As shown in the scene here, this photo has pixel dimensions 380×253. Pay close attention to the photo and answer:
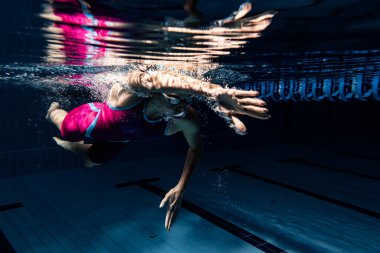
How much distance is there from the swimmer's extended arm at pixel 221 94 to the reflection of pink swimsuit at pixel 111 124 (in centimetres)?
73

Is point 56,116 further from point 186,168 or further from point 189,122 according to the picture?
point 189,122

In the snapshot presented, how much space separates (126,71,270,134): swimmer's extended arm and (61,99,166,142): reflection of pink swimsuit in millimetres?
732

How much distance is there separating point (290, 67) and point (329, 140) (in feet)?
27.2

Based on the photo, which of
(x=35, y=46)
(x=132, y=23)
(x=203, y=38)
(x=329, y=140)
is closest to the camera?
(x=132, y=23)

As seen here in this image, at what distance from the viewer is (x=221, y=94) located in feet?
4.37

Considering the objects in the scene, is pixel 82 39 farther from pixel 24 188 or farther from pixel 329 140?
pixel 329 140

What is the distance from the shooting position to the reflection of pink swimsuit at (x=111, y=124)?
2.38m

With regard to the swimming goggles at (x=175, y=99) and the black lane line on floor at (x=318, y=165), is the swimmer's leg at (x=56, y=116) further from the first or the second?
the black lane line on floor at (x=318, y=165)

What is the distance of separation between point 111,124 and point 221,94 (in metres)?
1.48

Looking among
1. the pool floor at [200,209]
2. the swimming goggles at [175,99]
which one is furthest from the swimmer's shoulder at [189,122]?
the pool floor at [200,209]

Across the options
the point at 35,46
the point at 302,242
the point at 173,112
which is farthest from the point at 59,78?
the point at 302,242

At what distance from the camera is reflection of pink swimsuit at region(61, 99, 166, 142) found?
2.38 meters

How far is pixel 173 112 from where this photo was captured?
204cm

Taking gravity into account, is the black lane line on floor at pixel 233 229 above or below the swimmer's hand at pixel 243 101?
below
